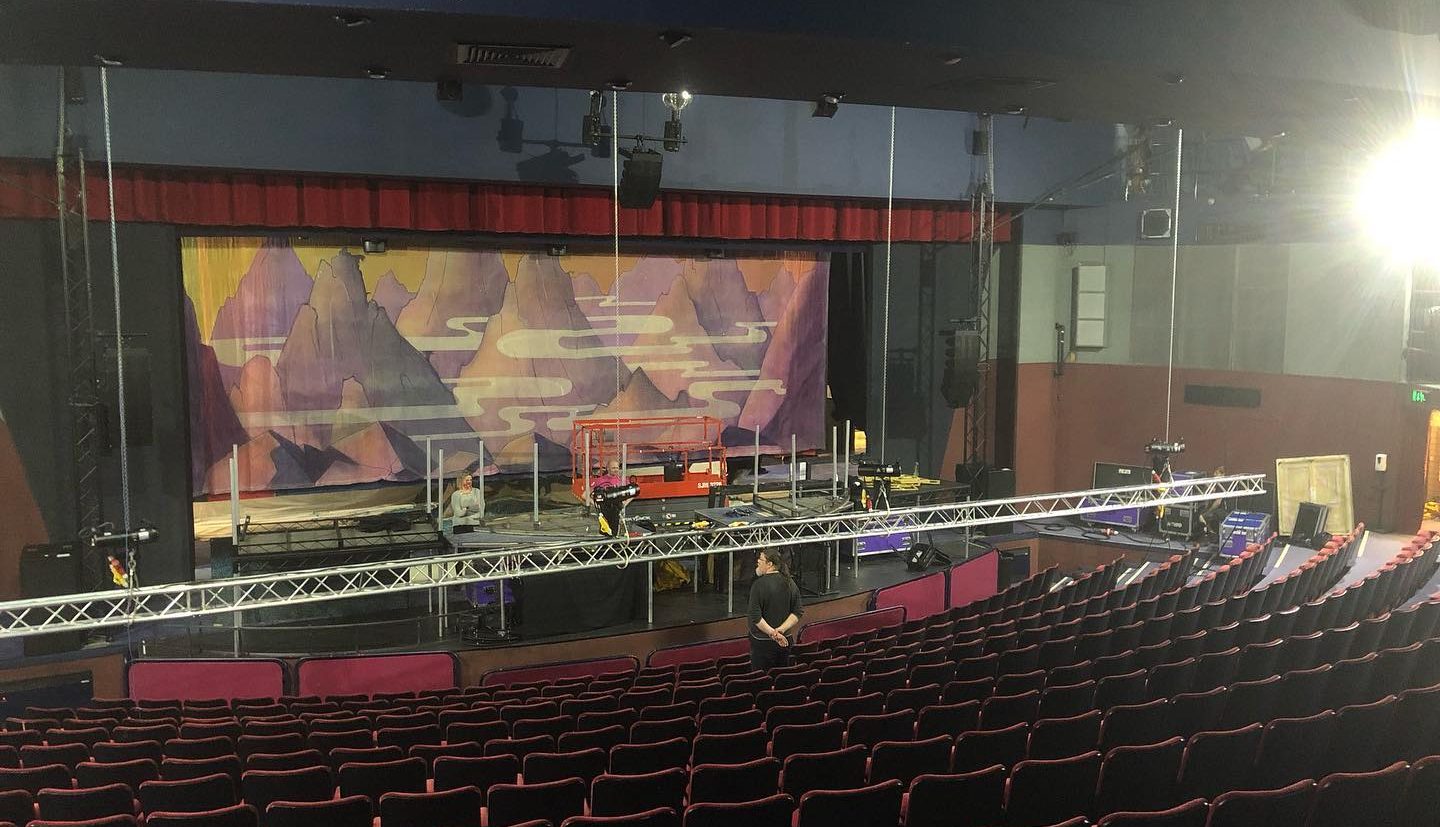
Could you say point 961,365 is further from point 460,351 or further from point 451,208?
point 451,208

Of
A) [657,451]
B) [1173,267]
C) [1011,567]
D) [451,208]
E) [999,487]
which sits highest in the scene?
[451,208]

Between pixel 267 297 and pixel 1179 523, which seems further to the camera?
pixel 1179 523

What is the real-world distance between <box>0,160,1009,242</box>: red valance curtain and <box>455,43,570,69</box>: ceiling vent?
7706 mm

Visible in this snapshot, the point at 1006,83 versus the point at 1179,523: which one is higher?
the point at 1006,83

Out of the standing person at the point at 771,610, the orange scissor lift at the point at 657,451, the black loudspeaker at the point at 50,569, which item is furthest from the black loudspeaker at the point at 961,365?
the black loudspeaker at the point at 50,569

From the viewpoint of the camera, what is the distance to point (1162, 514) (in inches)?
638

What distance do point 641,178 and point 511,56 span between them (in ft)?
24.3

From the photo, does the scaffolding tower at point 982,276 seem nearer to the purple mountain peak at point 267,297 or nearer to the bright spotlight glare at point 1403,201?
the bright spotlight glare at point 1403,201

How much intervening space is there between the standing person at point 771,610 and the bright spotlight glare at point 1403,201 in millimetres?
10807

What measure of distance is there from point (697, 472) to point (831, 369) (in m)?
3.75

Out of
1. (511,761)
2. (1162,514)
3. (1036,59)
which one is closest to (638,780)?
(511,761)

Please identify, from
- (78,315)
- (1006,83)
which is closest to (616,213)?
(78,315)

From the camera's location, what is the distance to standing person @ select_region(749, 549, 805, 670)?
873 centimetres

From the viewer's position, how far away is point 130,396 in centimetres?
1234
